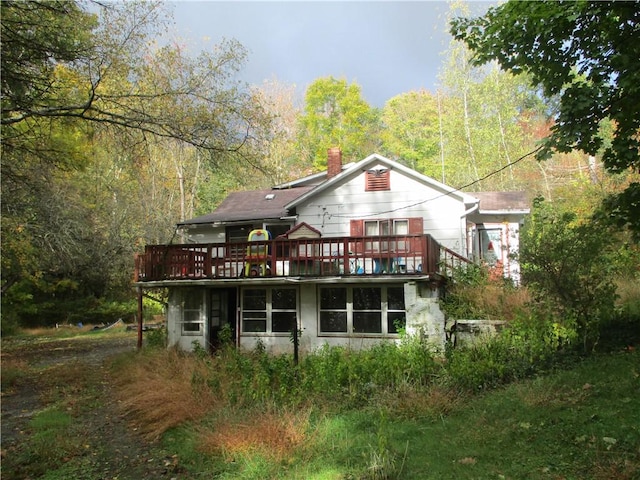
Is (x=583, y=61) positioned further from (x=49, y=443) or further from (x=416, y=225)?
(x=49, y=443)

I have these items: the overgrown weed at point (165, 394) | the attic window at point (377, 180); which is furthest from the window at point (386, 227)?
the overgrown weed at point (165, 394)

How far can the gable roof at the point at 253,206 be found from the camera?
714 inches

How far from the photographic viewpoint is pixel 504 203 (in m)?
18.0

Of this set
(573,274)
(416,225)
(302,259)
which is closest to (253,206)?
(302,259)

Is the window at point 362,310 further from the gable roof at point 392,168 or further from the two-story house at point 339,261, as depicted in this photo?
the gable roof at point 392,168

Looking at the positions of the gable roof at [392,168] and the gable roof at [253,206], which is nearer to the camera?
the gable roof at [392,168]

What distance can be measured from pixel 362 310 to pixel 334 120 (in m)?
23.1

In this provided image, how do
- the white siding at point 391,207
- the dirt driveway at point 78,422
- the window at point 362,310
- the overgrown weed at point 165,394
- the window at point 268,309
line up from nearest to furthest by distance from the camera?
the dirt driveway at point 78,422 < the overgrown weed at point 165,394 < the window at point 362,310 < the window at point 268,309 < the white siding at point 391,207

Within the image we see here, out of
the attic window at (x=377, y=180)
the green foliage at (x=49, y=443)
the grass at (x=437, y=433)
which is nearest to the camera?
the grass at (x=437, y=433)

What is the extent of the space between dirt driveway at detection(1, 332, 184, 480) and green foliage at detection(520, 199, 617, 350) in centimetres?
791

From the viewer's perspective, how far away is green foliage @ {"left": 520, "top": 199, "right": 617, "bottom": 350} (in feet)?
30.5

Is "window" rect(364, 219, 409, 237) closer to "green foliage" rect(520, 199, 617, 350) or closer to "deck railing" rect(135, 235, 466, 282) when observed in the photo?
"deck railing" rect(135, 235, 466, 282)

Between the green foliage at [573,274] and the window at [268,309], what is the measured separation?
758 centimetres

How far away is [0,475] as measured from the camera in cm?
662
